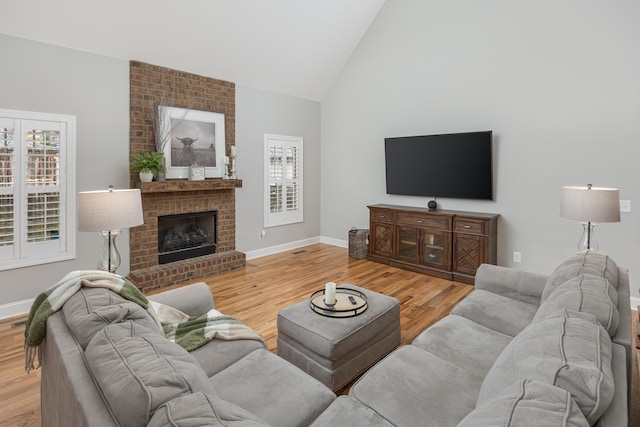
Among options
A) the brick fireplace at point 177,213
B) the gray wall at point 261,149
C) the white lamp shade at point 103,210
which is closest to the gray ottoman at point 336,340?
the white lamp shade at point 103,210

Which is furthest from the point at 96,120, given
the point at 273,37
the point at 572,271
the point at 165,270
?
the point at 572,271

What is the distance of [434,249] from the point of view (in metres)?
4.88

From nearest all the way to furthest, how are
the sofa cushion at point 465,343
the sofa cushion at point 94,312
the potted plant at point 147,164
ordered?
1. the sofa cushion at point 94,312
2. the sofa cushion at point 465,343
3. the potted plant at point 147,164

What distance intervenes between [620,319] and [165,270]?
14.2ft

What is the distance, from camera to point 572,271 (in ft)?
6.62

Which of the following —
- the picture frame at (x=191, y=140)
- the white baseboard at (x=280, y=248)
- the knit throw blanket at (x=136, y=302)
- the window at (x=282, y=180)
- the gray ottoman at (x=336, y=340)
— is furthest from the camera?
the window at (x=282, y=180)

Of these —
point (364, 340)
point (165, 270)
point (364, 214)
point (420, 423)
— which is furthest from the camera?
point (364, 214)

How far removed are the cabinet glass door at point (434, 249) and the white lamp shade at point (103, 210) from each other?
12.3 feet

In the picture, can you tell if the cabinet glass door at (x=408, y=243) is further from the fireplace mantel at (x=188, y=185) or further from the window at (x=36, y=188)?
the window at (x=36, y=188)

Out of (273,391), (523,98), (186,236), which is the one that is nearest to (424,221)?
(523,98)

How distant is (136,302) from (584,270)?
2393 mm

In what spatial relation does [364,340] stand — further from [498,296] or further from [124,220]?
[124,220]

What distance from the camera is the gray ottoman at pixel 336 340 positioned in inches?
87.0

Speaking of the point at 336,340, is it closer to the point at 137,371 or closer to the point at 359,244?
the point at 137,371
